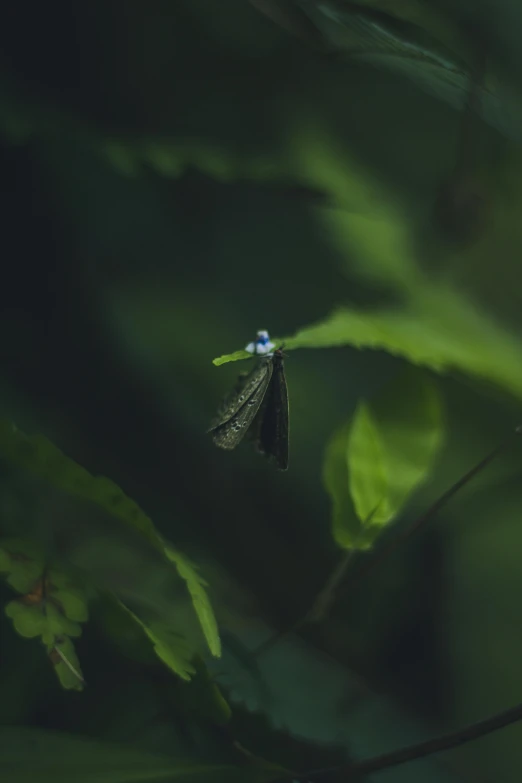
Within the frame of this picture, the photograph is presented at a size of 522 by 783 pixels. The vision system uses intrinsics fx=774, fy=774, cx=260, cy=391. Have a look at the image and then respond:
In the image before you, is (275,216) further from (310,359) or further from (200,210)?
(310,359)

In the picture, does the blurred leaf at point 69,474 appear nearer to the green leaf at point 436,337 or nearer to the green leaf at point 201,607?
the green leaf at point 201,607

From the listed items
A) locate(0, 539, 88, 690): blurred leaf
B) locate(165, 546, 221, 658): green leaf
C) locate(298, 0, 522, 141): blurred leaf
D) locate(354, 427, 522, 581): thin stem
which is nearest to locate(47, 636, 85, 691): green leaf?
locate(0, 539, 88, 690): blurred leaf

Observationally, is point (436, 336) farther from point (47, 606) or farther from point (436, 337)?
point (47, 606)

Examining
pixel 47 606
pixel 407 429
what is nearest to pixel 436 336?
pixel 407 429

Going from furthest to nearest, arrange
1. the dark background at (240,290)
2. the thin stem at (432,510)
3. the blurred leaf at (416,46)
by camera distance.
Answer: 1. the dark background at (240,290)
2. the blurred leaf at (416,46)
3. the thin stem at (432,510)

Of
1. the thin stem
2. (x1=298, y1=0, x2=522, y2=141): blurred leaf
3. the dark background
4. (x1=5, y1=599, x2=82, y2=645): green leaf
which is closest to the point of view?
(x1=5, y1=599, x2=82, y2=645): green leaf

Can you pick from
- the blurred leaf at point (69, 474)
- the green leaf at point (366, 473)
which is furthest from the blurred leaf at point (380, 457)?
the blurred leaf at point (69, 474)

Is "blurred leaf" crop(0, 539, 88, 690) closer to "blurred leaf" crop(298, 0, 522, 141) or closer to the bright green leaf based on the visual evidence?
the bright green leaf
